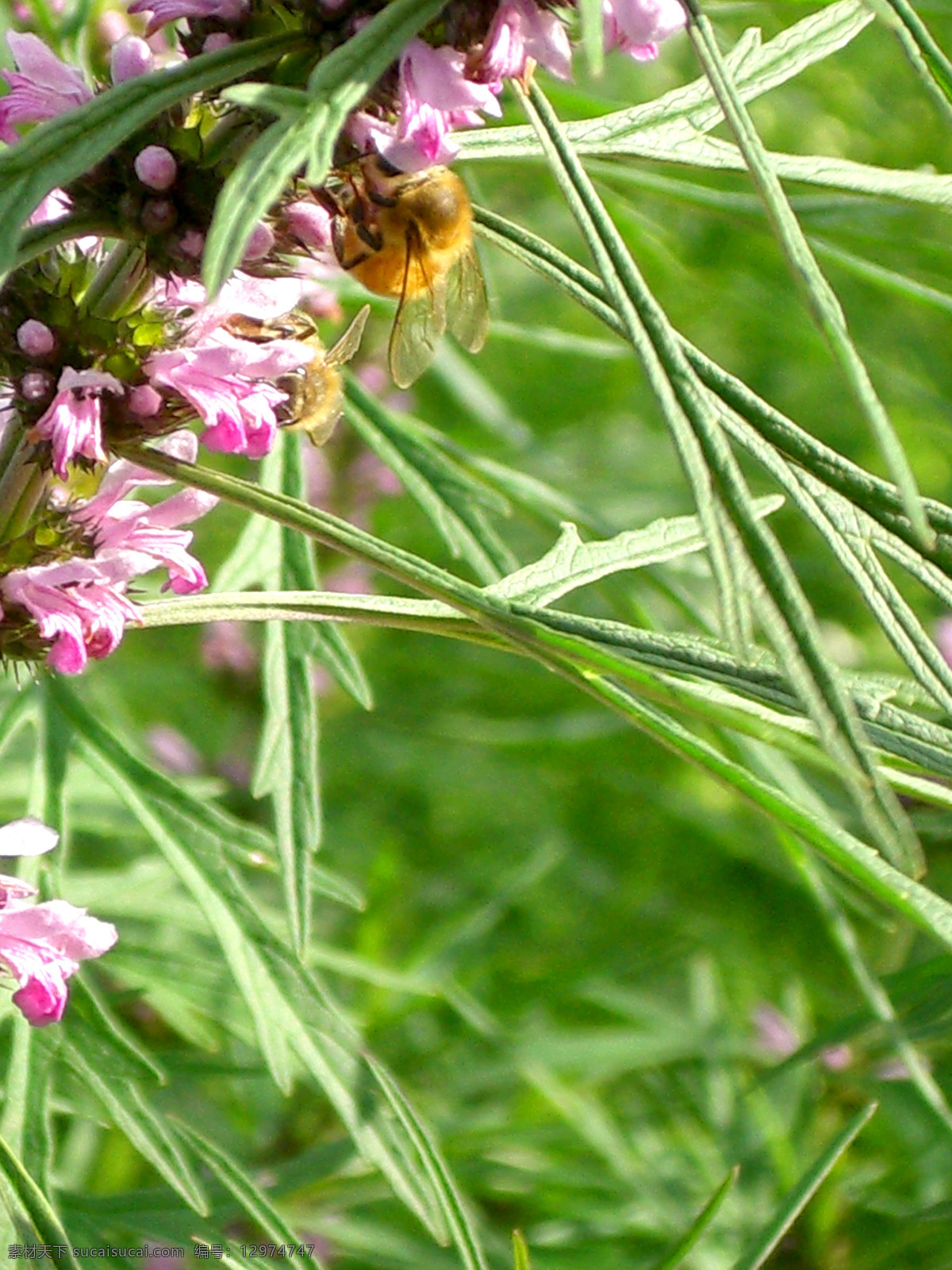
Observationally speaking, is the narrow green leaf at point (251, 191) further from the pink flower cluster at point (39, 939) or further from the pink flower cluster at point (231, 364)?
the pink flower cluster at point (39, 939)

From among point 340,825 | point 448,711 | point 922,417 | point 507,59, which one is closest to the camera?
point 507,59

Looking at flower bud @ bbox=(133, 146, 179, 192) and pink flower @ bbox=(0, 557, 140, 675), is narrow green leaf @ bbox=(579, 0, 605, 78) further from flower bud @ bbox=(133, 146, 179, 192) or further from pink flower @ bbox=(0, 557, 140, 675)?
pink flower @ bbox=(0, 557, 140, 675)

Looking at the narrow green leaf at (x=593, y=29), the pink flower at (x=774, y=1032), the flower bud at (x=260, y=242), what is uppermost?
the narrow green leaf at (x=593, y=29)

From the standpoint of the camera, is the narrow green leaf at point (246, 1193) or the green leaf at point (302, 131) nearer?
the green leaf at point (302, 131)

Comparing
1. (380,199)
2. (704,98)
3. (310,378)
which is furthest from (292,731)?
(704,98)

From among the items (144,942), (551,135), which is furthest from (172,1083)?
(551,135)

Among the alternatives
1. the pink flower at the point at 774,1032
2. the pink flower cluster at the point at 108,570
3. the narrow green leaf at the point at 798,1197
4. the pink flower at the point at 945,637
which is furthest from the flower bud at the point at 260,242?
the pink flower at the point at 774,1032

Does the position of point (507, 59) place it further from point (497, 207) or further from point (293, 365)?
point (497, 207)
